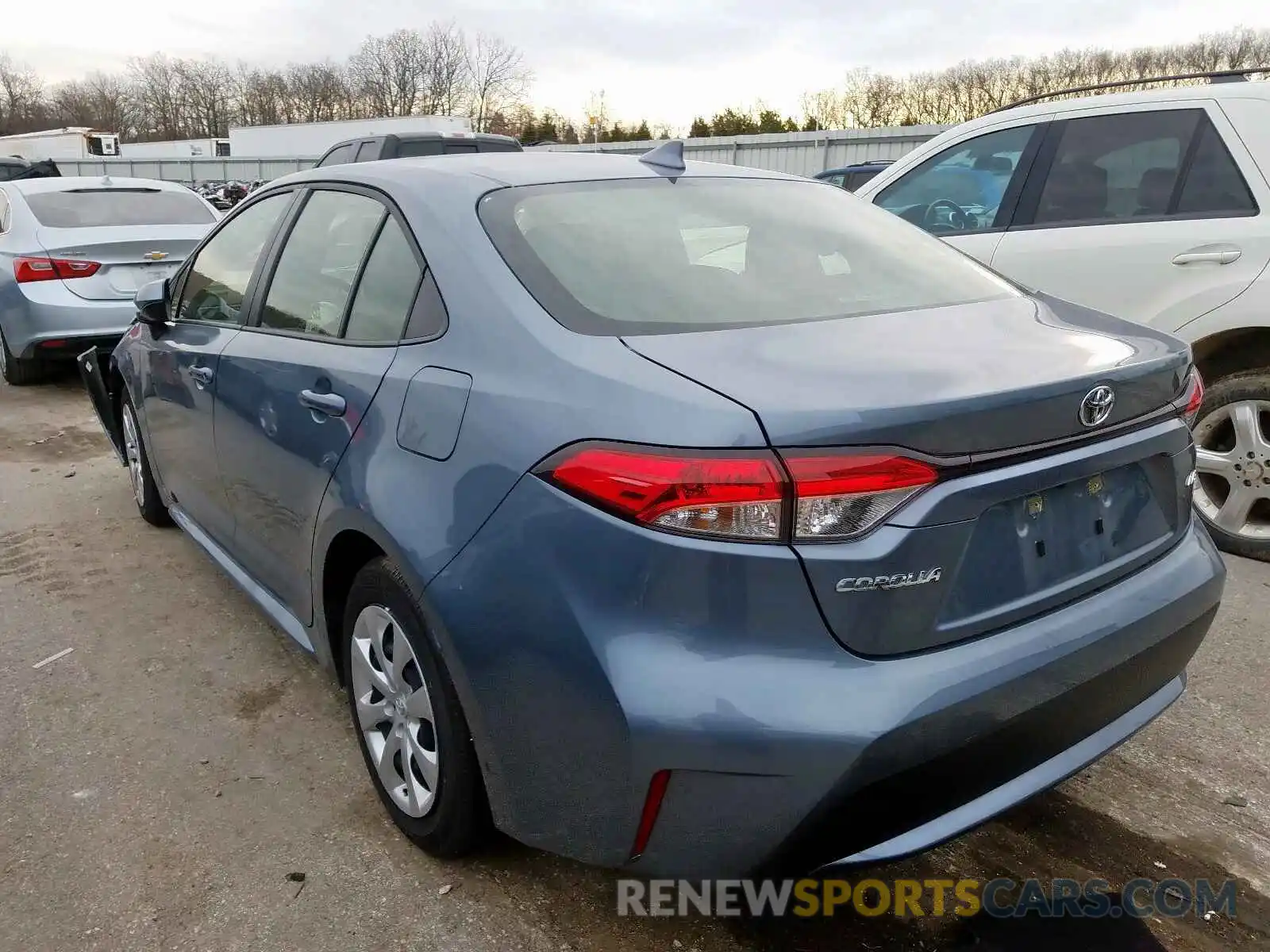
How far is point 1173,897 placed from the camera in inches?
87.0

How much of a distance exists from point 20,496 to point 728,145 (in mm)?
19723

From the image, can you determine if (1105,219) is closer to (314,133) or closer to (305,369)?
(305,369)

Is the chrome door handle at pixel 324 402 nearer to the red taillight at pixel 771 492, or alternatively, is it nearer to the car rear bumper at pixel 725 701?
the car rear bumper at pixel 725 701

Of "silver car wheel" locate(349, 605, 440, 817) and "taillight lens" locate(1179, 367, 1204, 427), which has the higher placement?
"taillight lens" locate(1179, 367, 1204, 427)

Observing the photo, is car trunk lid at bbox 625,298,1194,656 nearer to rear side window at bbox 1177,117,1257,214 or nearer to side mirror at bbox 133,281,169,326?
rear side window at bbox 1177,117,1257,214

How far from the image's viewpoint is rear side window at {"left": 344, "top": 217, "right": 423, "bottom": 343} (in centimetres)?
232

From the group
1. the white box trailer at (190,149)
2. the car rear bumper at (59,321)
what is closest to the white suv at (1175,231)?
the car rear bumper at (59,321)

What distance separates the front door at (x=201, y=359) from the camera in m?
3.24

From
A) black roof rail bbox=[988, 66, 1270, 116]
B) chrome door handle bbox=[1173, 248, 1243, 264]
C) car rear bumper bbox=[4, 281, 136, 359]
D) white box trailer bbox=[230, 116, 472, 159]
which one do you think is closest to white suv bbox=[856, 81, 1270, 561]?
chrome door handle bbox=[1173, 248, 1243, 264]

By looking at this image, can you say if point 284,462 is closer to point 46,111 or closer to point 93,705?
point 93,705

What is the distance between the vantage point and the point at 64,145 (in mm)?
63375

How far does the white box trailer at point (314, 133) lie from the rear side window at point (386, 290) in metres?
40.1

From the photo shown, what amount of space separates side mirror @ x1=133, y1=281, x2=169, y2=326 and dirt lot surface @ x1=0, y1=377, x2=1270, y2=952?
119 centimetres

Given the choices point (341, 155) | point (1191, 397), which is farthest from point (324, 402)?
point (341, 155)
